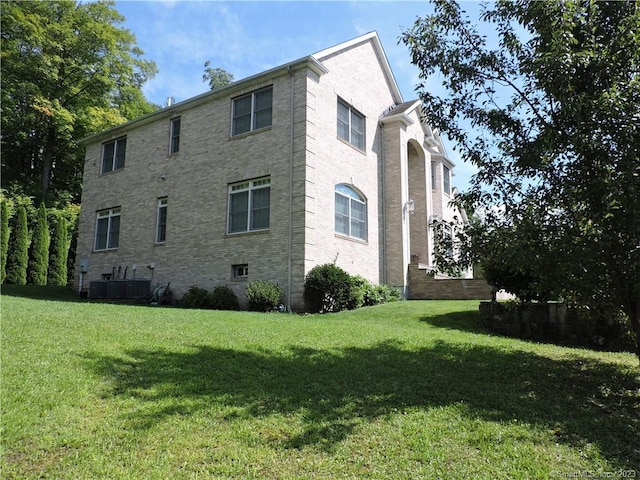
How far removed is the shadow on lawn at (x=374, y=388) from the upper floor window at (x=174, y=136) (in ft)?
38.8

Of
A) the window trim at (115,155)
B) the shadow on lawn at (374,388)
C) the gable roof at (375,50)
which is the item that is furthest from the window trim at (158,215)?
the shadow on lawn at (374,388)

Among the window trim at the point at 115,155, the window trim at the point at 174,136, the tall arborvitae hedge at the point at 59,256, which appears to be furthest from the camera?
the tall arborvitae hedge at the point at 59,256

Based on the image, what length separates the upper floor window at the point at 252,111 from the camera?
45.8 ft

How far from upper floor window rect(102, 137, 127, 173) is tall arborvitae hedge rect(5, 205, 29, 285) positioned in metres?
6.04

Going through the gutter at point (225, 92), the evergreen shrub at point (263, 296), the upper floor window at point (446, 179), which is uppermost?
the gutter at point (225, 92)

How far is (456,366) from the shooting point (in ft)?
19.6

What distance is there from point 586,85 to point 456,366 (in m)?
3.90

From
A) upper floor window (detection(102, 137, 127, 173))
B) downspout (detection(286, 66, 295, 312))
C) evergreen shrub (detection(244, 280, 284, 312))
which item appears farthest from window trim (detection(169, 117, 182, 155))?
evergreen shrub (detection(244, 280, 284, 312))

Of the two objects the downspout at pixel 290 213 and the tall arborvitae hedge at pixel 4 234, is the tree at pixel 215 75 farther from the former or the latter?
the downspout at pixel 290 213

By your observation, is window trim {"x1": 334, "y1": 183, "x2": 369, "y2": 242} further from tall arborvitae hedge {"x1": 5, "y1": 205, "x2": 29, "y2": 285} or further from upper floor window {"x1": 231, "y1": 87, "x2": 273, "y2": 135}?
tall arborvitae hedge {"x1": 5, "y1": 205, "x2": 29, "y2": 285}

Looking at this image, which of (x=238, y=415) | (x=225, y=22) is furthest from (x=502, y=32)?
(x=225, y=22)

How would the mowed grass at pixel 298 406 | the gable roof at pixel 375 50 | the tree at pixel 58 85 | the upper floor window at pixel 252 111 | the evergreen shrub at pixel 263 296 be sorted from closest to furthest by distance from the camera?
the mowed grass at pixel 298 406
the evergreen shrub at pixel 263 296
the upper floor window at pixel 252 111
the gable roof at pixel 375 50
the tree at pixel 58 85

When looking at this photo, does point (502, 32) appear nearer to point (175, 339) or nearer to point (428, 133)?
point (175, 339)

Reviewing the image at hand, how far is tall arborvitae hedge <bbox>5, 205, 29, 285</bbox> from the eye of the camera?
68.0 ft
